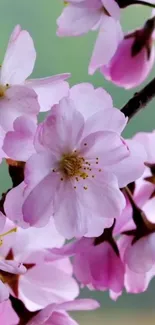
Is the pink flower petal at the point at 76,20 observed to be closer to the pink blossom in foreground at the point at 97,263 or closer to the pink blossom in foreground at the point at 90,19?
the pink blossom in foreground at the point at 90,19

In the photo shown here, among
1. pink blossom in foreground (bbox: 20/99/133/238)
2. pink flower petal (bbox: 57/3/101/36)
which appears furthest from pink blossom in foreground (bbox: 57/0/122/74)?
pink blossom in foreground (bbox: 20/99/133/238)

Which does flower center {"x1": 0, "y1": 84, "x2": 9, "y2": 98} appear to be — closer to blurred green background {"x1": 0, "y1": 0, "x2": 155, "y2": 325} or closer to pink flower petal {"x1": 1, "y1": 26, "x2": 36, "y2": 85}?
pink flower petal {"x1": 1, "y1": 26, "x2": 36, "y2": 85}

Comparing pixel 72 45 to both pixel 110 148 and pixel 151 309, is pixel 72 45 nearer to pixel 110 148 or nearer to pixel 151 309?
pixel 151 309

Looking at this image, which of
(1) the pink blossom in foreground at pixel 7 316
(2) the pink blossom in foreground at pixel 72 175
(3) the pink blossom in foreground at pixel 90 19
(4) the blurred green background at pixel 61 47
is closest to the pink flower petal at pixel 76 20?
(3) the pink blossom in foreground at pixel 90 19

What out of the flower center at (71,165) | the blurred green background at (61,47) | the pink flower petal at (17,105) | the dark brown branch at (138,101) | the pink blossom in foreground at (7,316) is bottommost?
the blurred green background at (61,47)

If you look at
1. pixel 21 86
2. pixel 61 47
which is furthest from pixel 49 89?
pixel 61 47
